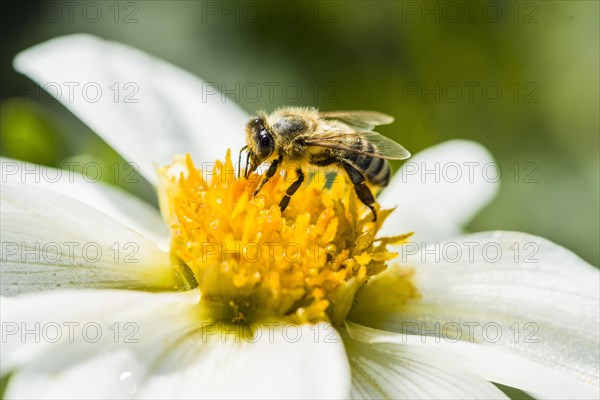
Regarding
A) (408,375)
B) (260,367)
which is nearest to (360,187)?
(408,375)

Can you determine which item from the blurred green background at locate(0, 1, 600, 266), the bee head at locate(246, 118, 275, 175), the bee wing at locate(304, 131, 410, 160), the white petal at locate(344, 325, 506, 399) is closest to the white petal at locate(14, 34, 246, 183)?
the bee head at locate(246, 118, 275, 175)

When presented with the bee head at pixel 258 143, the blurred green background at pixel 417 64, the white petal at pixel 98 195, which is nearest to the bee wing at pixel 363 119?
the bee head at pixel 258 143

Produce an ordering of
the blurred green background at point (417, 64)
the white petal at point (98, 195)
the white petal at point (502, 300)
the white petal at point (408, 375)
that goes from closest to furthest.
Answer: the white petal at point (408, 375) < the white petal at point (502, 300) < the white petal at point (98, 195) < the blurred green background at point (417, 64)

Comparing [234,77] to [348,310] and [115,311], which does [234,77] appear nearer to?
[348,310]

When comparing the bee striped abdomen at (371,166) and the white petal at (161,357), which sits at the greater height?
the bee striped abdomen at (371,166)

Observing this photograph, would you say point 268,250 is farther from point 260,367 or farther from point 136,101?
point 136,101

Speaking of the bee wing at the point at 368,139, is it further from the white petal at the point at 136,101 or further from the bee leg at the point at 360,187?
the white petal at the point at 136,101
